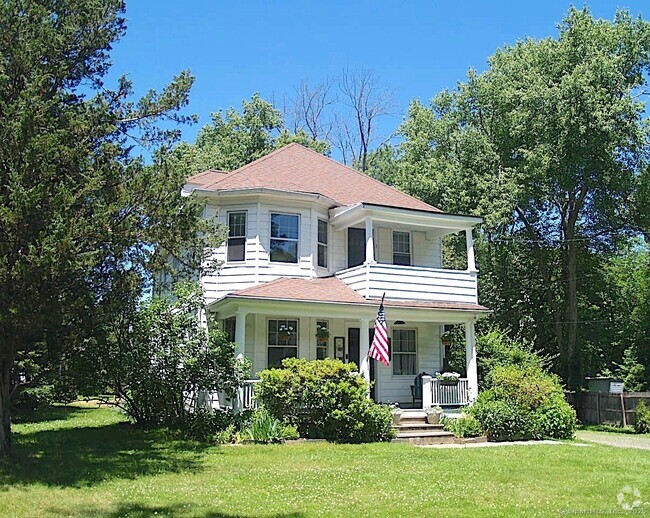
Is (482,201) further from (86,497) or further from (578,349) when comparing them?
(86,497)

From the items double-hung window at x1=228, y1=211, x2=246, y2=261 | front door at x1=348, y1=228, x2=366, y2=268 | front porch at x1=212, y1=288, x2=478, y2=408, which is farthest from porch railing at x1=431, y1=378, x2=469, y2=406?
double-hung window at x1=228, y1=211, x2=246, y2=261

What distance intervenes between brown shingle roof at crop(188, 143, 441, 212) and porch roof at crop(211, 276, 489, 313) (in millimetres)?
2886

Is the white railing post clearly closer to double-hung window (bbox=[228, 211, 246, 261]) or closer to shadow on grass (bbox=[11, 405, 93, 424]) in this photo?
double-hung window (bbox=[228, 211, 246, 261])

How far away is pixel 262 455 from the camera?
13.0 meters

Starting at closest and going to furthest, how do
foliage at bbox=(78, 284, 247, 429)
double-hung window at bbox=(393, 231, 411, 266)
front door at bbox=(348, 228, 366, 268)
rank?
foliage at bbox=(78, 284, 247, 429), front door at bbox=(348, 228, 366, 268), double-hung window at bbox=(393, 231, 411, 266)

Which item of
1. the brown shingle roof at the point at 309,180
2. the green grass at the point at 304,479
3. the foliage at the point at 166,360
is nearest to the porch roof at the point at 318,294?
the foliage at the point at 166,360

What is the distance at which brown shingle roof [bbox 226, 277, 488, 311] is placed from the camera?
55.7 feet

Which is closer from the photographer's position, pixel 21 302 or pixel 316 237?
pixel 21 302

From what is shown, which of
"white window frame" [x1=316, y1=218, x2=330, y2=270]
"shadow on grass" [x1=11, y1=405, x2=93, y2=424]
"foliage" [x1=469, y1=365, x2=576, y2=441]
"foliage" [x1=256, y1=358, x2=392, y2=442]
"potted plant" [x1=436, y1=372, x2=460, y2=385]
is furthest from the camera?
"shadow on grass" [x1=11, y1=405, x2=93, y2=424]

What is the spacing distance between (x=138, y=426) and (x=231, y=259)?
5305 mm

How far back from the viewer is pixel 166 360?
51.8ft

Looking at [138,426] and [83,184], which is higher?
[83,184]

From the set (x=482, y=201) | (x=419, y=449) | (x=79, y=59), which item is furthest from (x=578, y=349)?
(x=79, y=59)

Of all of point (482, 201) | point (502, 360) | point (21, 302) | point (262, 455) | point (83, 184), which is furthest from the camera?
point (482, 201)
